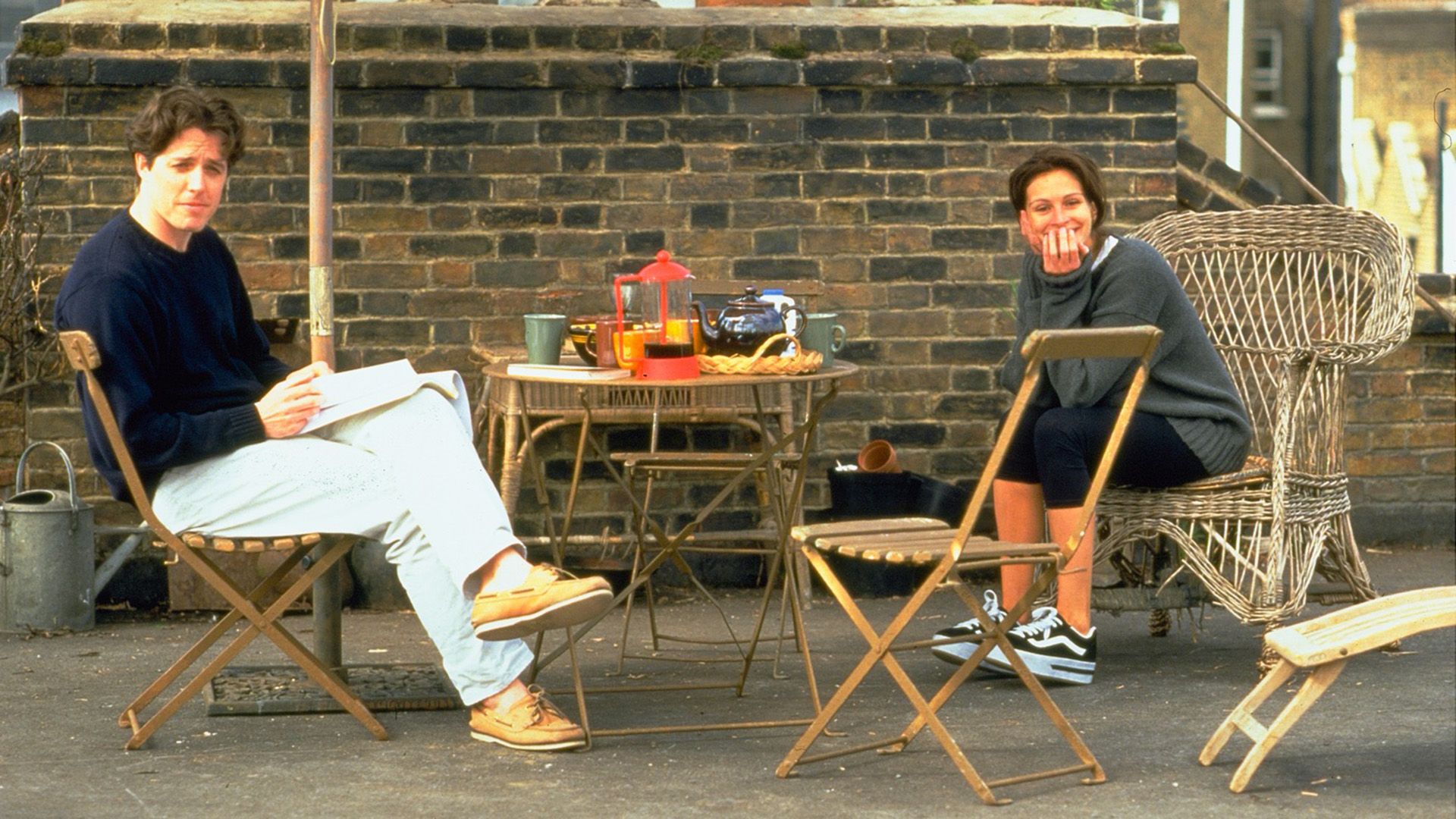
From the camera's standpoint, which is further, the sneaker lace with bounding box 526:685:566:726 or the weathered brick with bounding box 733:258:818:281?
the weathered brick with bounding box 733:258:818:281

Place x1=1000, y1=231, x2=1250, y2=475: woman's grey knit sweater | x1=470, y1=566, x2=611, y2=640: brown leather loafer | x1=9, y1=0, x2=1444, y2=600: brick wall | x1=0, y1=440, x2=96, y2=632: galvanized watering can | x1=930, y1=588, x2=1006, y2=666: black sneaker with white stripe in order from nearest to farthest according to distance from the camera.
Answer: x1=470, y1=566, x2=611, y2=640: brown leather loafer < x1=930, y1=588, x2=1006, y2=666: black sneaker with white stripe < x1=1000, y1=231, x2=1250, y2=475: woman's grey knit sweater < x1=0, y1=440, x2=96, y2=632: galvanized watering can < x1=9, y1=0, x2=1444, y2=600: brick wall

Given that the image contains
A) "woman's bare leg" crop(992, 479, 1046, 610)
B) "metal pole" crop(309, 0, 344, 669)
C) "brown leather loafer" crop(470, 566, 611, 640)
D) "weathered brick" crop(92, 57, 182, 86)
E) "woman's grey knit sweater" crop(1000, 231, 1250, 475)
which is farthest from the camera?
"weathered brick" crop(92, 57, 182, 86)

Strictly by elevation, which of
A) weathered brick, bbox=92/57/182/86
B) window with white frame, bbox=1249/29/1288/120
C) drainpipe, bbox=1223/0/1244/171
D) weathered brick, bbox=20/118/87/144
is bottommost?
weathered brick, bbox=20/118/87/144

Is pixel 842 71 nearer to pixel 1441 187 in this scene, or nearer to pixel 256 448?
pixel 256 448

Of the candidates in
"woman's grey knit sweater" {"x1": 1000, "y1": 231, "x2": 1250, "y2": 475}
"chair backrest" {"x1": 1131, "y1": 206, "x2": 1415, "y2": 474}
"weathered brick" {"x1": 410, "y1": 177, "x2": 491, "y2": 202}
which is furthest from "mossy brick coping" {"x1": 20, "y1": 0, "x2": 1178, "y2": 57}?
"woman's grey knit sweater" {"x1": 1000, "y1": 231, "x2": 1250, "y2": 475}

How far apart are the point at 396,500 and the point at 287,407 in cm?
33

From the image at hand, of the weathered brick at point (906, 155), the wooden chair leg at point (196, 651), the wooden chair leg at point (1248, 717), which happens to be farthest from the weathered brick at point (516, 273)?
the wooden chair leg at point (1248, 717)

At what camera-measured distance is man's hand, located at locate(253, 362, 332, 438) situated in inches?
178

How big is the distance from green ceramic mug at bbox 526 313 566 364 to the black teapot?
1.18 feet

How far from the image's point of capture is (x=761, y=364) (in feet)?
15.4

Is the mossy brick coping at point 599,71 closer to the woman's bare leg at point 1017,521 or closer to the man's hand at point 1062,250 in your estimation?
the man's hand at point 1062,250

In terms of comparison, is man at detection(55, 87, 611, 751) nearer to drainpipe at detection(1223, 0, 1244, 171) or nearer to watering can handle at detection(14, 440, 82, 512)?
watering can handle at detection(14, 440, 82, 512)

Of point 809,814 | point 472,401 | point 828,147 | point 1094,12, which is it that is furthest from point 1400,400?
point 809,814

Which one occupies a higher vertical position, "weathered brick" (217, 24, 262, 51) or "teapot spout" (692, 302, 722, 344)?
"weathered brick" (217, 24, 262, 51)
